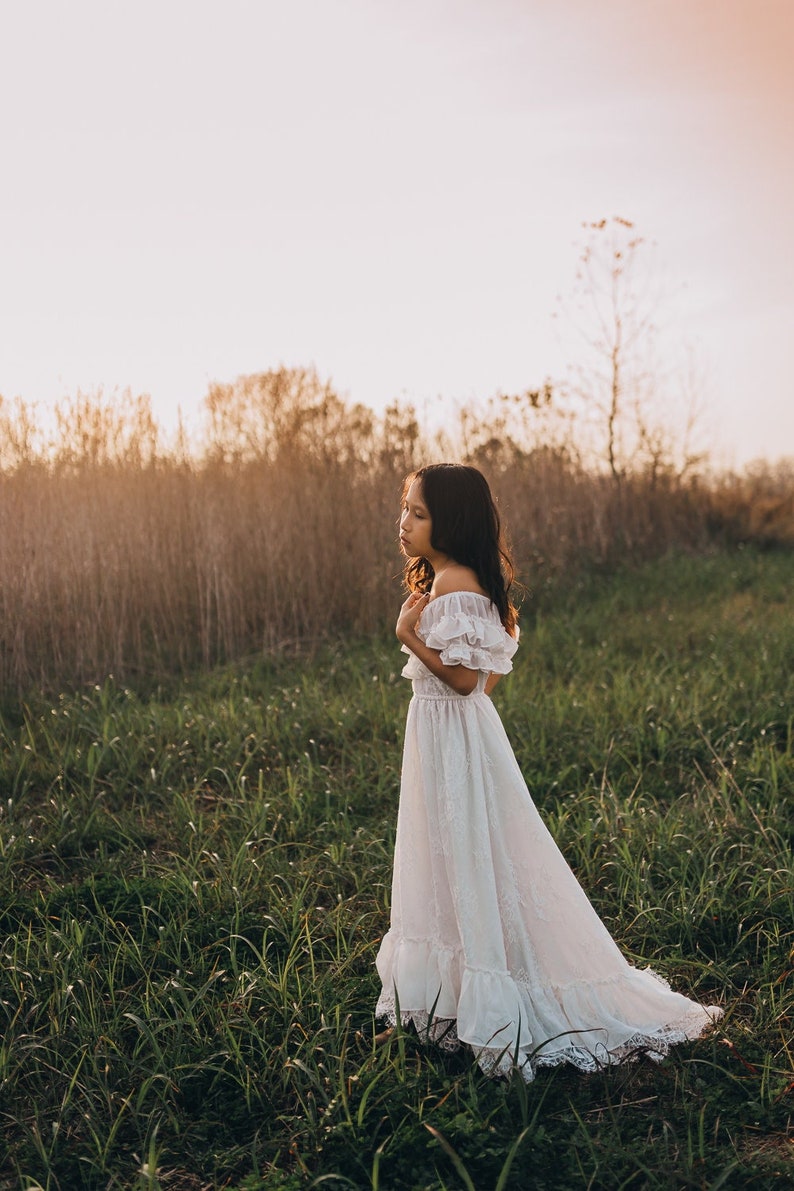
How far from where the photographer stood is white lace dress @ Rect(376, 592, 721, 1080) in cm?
229

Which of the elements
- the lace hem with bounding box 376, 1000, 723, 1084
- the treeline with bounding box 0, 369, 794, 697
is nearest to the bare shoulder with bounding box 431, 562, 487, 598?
the lace hem with bounding box 376, 1000, 723, 1084

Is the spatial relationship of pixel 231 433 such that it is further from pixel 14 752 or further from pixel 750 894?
pixel 750 894

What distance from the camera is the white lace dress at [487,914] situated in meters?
2.29

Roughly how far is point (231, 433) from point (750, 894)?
477cm

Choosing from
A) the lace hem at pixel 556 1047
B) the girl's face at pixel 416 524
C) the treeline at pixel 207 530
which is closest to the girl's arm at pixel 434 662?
the girl's face at pixel 416 524

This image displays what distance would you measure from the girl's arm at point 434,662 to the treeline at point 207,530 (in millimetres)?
3543

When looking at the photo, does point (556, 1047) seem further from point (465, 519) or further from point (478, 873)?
point (465, 519)

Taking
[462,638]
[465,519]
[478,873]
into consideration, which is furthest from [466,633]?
[478,873]

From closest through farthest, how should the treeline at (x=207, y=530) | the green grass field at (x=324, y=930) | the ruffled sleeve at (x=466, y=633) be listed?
1. the green grass field at (x=324, y=930)
2. the ruffled sleeve at (x=466, y=633)
3. the treeline at (x=207, y=530)

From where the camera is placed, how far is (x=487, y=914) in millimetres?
2285

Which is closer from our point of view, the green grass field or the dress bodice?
the green grass field

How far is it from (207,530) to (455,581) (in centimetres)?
416

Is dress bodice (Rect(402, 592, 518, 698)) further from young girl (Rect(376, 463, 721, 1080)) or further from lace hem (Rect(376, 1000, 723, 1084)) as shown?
lace hem (Rect(376, 1000, 723, 1084))

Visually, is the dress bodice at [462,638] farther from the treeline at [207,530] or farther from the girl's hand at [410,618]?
the treeline at [207,530]
